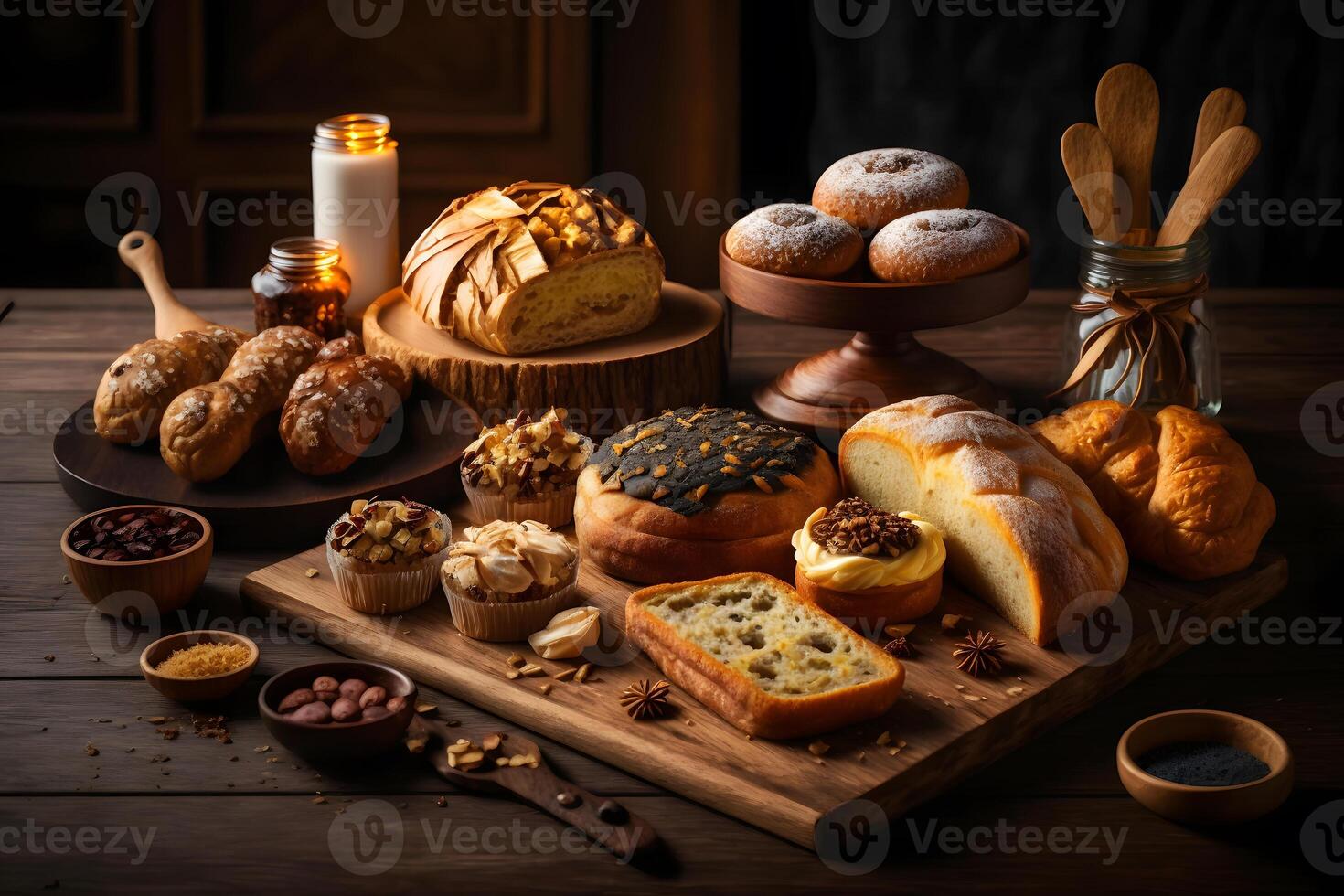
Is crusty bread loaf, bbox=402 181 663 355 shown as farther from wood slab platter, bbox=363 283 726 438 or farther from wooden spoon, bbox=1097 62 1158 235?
wooden spoon, bbox=1097 62 1158 235

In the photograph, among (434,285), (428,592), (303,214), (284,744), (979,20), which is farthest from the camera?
(303,214)

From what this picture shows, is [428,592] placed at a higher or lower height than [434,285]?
lower

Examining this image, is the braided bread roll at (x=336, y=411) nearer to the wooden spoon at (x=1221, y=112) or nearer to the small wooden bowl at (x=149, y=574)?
the small wooden bowl at (x=149, y=574)

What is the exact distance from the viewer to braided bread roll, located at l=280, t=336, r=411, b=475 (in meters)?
2.31

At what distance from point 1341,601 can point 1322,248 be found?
2381 mm

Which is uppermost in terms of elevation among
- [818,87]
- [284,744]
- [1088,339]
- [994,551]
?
[818,87]

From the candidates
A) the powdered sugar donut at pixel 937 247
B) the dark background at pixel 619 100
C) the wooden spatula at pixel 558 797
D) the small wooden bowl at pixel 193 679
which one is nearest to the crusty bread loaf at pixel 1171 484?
the powdered sugar donut at pixel 937 247

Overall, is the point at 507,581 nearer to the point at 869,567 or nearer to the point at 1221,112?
the point at 869,567

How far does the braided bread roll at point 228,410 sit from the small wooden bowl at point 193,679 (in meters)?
0.48

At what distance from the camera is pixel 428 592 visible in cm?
205

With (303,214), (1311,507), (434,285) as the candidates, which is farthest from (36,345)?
(1311,507)

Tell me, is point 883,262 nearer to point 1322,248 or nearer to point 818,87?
point 818,87

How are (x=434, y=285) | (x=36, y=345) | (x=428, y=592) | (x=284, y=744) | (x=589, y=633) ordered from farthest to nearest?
(x=36, y=345), (x=434, y=285), (x=428, y=592), (x=589, y=633), (x=284, y=744)

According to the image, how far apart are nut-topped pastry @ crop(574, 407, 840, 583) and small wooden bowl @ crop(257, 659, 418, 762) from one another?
0.44 metres
